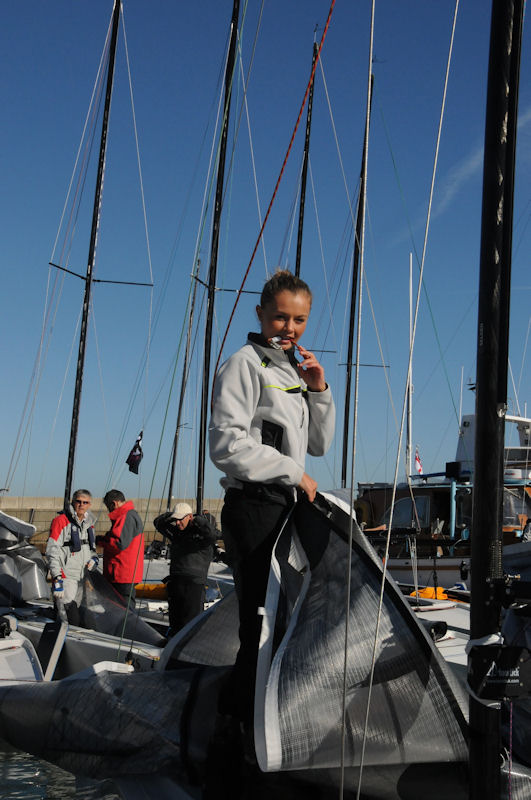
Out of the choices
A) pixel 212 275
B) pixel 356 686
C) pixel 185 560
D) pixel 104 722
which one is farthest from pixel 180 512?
pixel 212 275

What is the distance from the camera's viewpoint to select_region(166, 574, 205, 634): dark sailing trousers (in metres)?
6.72

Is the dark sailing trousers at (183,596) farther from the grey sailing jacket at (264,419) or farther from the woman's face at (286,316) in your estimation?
the woman's face at (286,316)

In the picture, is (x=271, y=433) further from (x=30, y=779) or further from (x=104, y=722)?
(x=30, y=779)

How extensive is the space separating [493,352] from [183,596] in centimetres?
510

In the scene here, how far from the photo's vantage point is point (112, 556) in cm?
806

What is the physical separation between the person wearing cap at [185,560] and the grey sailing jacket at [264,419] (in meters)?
4.20

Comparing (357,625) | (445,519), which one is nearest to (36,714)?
(357,625)

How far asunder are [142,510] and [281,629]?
881 inches

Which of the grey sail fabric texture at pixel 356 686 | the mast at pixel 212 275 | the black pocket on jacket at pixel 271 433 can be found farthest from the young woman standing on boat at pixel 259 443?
the mast at pixel 212 275

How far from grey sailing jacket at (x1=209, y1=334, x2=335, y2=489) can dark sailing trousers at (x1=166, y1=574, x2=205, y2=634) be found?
168 inches

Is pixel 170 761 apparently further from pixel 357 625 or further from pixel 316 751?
pixel 357 625

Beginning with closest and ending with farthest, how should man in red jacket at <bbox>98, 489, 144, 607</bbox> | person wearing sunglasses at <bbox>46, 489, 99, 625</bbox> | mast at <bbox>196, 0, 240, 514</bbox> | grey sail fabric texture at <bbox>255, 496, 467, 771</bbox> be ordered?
grey sail fabric texture at <bbox>255, 496, 467, 771</bbox>
person wearing sunglasses at <bbox>46, 489, 99, 625</bbox>
man in red jacket at <bbox>98, 489, 144, 607</bbox>
mast at <bbox>196, 0, 240, 514</bbox>

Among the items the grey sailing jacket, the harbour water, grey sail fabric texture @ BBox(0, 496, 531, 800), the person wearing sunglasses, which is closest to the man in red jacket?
the person wearing sunglasses

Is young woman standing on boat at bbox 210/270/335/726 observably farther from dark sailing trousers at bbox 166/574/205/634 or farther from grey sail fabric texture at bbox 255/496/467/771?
dark sailing trousers at bbox 166/574/205/634
